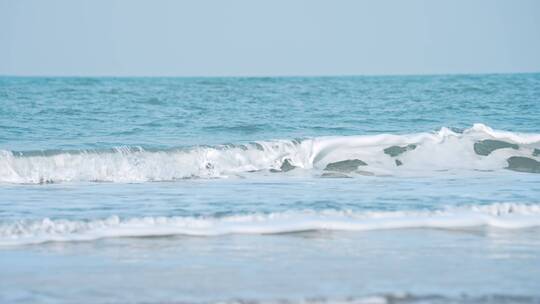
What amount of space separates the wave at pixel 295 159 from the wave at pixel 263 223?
3701mm

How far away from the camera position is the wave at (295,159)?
11891 millimetres

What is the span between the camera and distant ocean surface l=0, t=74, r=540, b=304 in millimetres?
5559

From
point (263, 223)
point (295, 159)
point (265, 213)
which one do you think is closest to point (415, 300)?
point (263, 223)

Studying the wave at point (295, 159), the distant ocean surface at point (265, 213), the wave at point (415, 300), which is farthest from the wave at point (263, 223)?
the wave at point (295, 159)

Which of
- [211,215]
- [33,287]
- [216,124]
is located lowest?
[33,287]

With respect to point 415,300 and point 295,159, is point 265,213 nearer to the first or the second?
point 415,300

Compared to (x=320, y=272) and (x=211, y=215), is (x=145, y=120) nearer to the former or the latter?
(x=211, y=215)

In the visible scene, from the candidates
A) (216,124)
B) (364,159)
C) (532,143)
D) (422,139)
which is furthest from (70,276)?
(216,124)

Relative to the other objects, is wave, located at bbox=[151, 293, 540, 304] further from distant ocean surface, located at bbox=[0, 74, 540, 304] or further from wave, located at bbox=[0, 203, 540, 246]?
wave, located at bbox=[0, 203, 540, 246]

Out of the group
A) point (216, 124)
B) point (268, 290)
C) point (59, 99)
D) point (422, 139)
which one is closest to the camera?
point (268, 290)

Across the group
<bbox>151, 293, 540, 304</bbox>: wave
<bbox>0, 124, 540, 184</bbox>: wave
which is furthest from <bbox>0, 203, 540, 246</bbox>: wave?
<bbox>0, 124, 540, 184</bbox>: wave

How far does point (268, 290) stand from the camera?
213 inches

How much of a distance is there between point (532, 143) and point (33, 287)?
35.2ft

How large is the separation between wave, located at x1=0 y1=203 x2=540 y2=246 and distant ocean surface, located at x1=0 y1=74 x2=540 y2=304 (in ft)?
0.06
